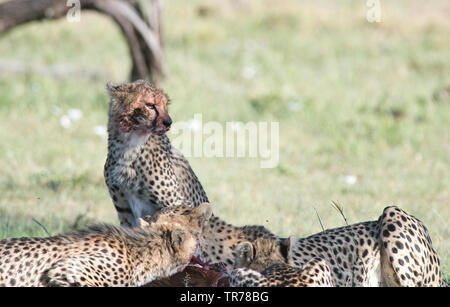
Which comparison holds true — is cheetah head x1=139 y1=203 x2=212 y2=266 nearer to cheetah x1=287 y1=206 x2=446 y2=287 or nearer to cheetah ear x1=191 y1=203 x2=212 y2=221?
cheetah ear x1=191 y1=203 x2=212 y2=221

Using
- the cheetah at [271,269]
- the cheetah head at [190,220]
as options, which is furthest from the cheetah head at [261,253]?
the cheetah head at [190,220]

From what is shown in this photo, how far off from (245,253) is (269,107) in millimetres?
5776

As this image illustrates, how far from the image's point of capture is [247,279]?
3.40m

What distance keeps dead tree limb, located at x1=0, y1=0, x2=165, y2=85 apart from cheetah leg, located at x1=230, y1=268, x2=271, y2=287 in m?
5.79

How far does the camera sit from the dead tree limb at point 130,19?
28.3 ft

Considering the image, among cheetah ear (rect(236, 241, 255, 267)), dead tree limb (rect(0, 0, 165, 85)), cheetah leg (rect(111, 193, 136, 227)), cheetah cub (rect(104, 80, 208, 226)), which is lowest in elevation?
cheetah ear (rect(236, 241, 255, 267))

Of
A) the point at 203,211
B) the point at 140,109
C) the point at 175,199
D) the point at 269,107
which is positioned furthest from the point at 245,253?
the point at 269,107

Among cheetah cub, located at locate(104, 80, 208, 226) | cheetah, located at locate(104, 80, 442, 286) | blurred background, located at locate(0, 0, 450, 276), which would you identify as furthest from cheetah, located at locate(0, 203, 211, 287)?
blurred background, located at locate(0, 0, 450, 276)

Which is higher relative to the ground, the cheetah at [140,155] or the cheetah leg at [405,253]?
the cheetah at [140,155]

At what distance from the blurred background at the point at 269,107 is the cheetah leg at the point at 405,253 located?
955mm

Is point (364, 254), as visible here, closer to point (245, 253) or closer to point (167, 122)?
point (245, 253)

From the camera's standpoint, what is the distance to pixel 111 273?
12.1 ft

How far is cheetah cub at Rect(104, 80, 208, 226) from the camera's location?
4523mm

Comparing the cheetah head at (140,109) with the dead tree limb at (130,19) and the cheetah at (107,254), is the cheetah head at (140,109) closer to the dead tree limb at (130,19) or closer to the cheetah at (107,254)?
the cheetah at (107,254)
